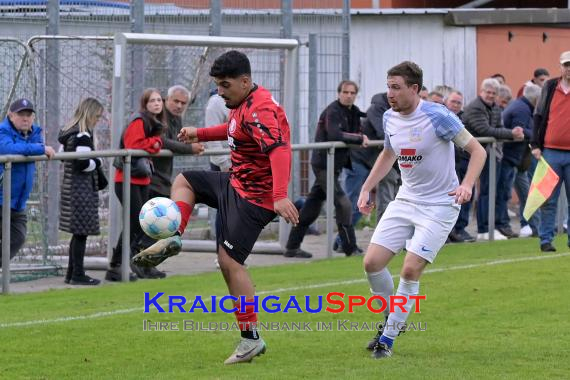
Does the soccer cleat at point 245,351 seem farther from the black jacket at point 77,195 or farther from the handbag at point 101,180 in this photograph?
the handbag at point 101,180

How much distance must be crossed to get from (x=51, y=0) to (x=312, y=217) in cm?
413

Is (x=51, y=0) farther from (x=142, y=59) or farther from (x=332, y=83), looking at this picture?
(x=332, y=83)

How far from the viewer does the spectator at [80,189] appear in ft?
42.2

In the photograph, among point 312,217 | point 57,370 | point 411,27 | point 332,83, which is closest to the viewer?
point 57,370

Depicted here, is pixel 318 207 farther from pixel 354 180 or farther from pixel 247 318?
pixel 247 318

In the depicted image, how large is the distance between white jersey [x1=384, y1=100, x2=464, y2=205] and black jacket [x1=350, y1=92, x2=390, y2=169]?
23.0ft

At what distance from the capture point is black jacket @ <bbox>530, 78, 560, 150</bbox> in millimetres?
14836

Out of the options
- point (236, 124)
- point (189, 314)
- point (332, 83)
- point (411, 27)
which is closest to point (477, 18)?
point (411, 27)

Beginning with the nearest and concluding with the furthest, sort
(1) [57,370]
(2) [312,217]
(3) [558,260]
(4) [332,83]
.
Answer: (1) [57,370], (3) [558,260], (2) [312,217], (4) [332,83]

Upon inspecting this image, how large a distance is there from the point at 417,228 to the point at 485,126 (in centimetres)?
806

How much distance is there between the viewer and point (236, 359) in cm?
851

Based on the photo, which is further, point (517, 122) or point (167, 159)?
point (517, 122)

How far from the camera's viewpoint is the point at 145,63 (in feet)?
48.3

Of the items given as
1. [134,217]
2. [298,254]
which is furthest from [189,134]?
[298,254]
